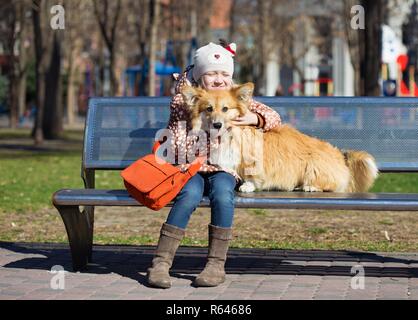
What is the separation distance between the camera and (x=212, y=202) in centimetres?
660

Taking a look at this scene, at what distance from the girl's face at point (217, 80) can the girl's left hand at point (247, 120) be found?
0.22 m

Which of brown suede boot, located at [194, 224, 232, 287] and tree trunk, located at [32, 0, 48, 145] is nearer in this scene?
brown suede boot, located at [194, 224, 232, 287]

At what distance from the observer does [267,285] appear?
665cm

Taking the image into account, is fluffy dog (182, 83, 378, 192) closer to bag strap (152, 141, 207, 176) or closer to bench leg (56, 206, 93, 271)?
bag strap (152, 141, 207, 176)

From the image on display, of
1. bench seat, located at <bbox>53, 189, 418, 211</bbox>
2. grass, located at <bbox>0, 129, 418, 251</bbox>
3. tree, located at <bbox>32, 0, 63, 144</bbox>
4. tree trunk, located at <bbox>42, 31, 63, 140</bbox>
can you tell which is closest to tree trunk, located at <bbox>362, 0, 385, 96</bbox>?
grass, located at <bbox>0, 129, 418, 251</bbox>

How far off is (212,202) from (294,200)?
501 millimetres

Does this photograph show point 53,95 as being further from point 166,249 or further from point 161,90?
point 161,90

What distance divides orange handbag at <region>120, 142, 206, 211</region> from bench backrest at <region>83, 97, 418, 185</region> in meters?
1.04

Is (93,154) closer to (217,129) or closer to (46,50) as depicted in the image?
(217,129)

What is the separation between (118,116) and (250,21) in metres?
55.1

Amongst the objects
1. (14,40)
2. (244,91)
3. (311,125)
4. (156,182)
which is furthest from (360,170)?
(14,40)

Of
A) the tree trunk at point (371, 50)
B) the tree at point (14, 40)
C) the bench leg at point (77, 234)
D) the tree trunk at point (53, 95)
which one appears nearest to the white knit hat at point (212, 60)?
the bench leg at point (77, 234)

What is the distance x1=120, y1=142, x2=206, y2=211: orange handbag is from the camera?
6531mm

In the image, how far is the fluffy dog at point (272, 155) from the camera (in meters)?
6.70
